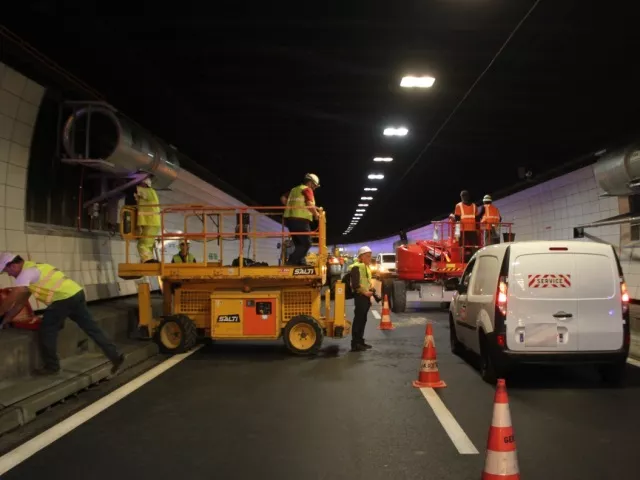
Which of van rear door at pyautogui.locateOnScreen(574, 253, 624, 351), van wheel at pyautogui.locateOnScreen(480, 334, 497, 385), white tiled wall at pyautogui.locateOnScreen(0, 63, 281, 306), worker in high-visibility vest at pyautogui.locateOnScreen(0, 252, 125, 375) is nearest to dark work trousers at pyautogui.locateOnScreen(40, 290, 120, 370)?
worker in high-visibility vest at pyautogui.locateOnScreen(0, 252, 125, 375)

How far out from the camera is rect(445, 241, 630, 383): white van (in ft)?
24.6

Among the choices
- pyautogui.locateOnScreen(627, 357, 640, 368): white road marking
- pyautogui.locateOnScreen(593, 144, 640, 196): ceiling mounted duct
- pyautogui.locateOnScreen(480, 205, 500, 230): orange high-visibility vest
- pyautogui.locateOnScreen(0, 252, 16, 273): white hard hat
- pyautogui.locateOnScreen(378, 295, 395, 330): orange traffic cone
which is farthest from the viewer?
pyautogui.locateOnScreen(480, 205, 500, 230): orange high-visibility vest

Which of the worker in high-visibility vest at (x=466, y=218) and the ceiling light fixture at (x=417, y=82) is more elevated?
the ceiling light fixture at (x=417, y=82)

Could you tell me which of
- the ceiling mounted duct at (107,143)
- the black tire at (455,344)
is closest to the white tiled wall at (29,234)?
the ceiling mounted duct at (107,143)

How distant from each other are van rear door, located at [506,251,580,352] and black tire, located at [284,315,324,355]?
3.72 metres

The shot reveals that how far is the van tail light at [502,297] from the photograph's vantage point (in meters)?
7.61

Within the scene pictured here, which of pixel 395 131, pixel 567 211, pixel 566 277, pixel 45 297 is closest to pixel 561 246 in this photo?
pixel 566 277

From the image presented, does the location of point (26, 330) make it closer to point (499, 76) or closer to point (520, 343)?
point (520, 343)

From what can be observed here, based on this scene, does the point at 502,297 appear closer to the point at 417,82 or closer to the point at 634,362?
the point at 634,362

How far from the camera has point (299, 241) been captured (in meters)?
11.0

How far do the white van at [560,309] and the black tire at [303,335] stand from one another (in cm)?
335

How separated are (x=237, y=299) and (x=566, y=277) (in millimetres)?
5330

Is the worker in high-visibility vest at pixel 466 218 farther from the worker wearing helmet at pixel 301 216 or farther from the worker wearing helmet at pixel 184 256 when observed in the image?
the worker wearing helmet at pixel 184 256

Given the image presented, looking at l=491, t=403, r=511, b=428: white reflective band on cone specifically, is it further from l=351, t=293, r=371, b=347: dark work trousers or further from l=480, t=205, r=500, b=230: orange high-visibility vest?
l=480, t=205, r=500, b=230: orange high-visibility vest
